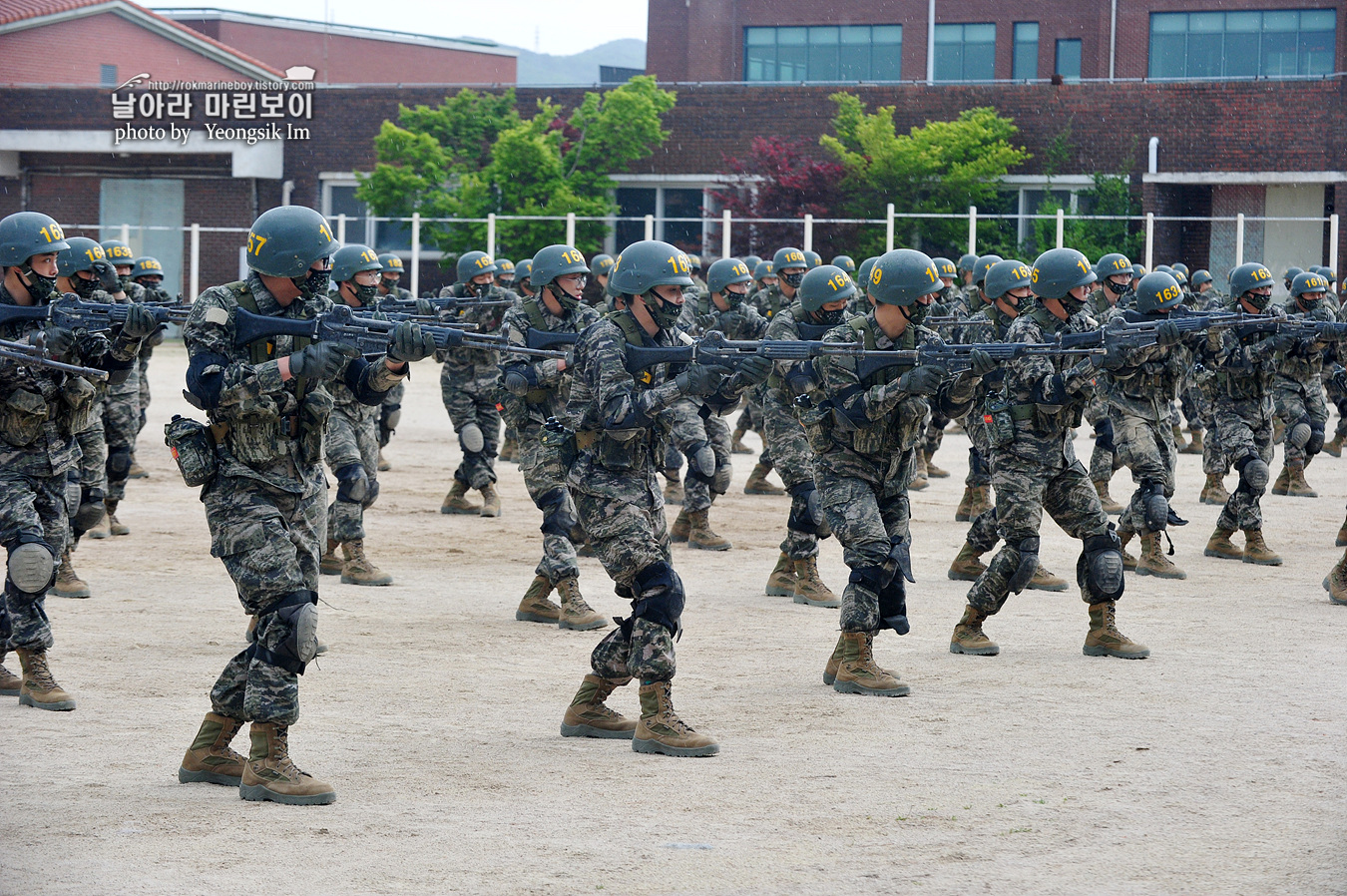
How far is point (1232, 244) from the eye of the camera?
95.5 feet

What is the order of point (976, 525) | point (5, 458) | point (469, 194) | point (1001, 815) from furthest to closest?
point (469, 194) < point (976, 525) < point (5, 458) < point (1001, 815)

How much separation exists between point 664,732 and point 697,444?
204 inches

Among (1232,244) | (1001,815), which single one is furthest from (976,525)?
(1232,244)

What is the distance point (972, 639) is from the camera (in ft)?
28.8

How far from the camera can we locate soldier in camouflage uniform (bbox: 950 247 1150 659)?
8.48 m

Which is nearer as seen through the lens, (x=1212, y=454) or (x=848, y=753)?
(x=848, y=753)

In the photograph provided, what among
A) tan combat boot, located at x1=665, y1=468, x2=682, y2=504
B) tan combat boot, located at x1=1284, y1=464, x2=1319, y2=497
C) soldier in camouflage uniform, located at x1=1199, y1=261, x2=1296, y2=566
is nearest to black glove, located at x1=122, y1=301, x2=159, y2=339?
tan combat boot, located at x1=665, y1=468, x2=682, y2=504

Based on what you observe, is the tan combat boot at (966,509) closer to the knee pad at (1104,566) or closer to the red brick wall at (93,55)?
the knee pad at (1104,566)

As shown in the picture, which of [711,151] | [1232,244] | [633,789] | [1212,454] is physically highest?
[711,151]

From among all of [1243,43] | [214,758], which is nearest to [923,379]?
[214,758]

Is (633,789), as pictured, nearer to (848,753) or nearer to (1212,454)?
(848,753)

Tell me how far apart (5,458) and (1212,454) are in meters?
9.36

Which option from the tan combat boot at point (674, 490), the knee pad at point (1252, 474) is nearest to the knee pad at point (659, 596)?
the knee pad at point (1252, 474)

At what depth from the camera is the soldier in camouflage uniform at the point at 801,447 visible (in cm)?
994
